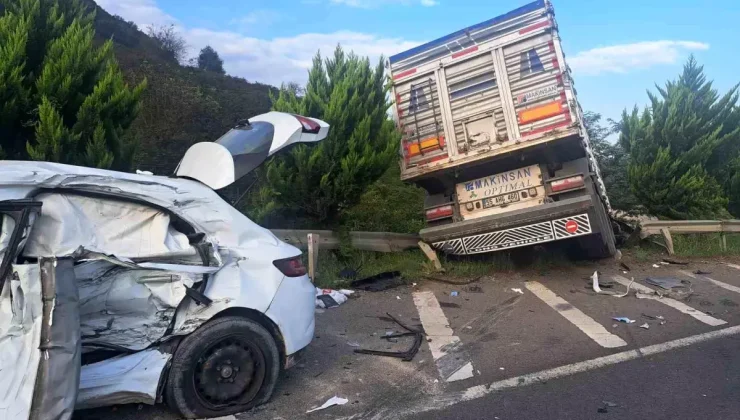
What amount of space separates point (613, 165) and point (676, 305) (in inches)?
305

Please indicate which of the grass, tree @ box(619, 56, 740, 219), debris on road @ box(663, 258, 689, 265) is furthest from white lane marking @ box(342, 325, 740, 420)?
tree @ box(619, 56, 740, 219)

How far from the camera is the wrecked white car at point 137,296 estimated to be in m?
3.15

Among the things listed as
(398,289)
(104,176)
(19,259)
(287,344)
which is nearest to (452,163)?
(398,289)

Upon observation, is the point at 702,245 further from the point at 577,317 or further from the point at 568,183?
the point at 577,317

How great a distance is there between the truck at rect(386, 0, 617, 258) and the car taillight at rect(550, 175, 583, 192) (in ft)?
0.04

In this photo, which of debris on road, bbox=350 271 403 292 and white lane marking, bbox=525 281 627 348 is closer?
white lane marking, bbox=525 281 627 348

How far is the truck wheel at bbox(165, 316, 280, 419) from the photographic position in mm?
3883

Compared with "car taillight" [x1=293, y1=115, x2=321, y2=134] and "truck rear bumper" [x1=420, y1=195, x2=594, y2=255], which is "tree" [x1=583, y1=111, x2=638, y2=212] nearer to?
"truck rear bumper" [x1=420, y1=195, x2=594, y2=255]

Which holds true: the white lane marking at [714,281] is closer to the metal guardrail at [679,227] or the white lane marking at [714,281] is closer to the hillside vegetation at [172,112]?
the metal guardrail at [679,227]

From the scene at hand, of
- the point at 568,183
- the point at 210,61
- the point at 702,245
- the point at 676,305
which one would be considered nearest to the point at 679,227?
the point at 702,245

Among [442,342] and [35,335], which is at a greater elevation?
[35,335]

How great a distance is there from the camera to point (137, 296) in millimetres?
3861

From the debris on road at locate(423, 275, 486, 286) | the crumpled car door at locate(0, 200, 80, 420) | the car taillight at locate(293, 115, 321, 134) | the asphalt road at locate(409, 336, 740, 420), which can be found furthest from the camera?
the debris on road at locate(423, 275, 486, 286)

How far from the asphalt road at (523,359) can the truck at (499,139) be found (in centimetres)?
91
